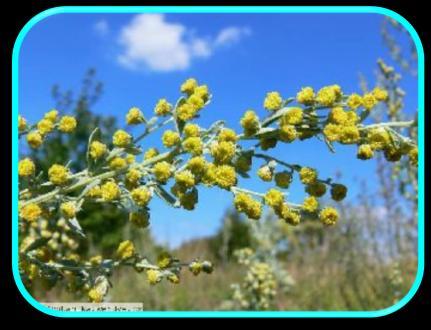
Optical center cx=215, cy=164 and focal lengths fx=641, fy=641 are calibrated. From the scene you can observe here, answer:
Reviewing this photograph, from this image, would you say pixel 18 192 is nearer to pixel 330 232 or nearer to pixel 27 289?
pixel 27 289

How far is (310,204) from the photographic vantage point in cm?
147

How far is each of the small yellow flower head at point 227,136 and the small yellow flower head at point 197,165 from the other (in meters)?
0.06

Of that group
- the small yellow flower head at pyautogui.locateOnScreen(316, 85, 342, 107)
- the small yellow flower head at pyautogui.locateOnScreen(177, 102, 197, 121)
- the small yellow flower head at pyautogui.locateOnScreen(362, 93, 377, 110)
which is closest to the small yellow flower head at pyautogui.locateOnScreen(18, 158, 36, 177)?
the small yellow flower head at pyautogui.locateOnScreen(177, 102, 197, 121)

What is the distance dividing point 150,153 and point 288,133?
13.1 inches

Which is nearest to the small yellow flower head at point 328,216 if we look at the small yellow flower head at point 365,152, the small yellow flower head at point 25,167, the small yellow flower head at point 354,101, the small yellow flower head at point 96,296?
the small yellow flower head at point 365,152

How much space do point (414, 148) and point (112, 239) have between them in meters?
4.48

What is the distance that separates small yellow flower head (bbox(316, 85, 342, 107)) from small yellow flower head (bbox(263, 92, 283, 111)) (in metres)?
0.09

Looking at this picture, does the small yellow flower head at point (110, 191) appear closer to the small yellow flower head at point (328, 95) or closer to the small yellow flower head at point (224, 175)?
the small yellow flower head at point (224, 175)

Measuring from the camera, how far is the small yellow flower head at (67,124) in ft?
5.23

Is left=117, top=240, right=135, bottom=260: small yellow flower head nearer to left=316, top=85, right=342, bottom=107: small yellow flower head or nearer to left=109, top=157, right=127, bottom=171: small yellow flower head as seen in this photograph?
left=109, top=157, right=127, bottom=171: small yellow flower head

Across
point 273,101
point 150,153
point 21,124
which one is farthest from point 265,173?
point 21,124

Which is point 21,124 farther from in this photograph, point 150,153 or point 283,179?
point 283,179

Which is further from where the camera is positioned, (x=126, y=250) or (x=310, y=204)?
(x=126, y=250)

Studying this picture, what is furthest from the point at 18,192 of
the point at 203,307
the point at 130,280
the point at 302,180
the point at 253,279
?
the point at 130,280
